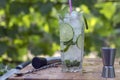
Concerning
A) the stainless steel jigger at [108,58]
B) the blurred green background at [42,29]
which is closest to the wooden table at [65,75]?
the stainless steel jigger at [108,58]

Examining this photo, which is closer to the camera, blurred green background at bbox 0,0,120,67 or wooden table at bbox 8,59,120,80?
wooden table at bbox 8,59,120,80

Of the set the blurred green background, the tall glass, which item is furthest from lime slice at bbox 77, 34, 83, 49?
the blurred green background

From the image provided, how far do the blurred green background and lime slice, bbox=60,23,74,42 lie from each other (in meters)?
1.22

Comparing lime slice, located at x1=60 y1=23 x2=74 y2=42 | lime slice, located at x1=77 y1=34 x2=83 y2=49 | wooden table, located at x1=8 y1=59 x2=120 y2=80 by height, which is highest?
lime slice, located at x1=60 y1=23 x2=74 y2=42

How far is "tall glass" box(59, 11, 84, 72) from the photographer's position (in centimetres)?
94

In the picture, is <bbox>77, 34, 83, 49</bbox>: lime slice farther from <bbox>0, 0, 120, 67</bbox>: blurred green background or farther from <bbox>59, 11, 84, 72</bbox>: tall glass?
<bbox>0, 0, 120, 67</bbox>: blurred green background

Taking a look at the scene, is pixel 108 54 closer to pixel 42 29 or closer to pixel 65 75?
pixel 65 75

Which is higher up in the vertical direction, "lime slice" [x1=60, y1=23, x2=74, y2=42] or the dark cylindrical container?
"lime slice" [x1=60, y1=23, x2=74, y2=42]

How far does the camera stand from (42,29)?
238 centimetres

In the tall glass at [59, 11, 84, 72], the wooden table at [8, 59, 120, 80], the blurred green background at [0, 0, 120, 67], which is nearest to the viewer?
the wooden table at [8, 59, 120, 80]

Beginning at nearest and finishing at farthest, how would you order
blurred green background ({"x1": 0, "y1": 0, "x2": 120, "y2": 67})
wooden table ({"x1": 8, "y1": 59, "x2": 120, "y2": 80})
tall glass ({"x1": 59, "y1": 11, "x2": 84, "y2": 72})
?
wooden table ({"x1": 8, "y1": 59, "x2": 120, "y2": 80}) < tall glass ({"x1": 59, "y1": 11, "x2": 84, "y2": 72}) < blurred green background ({"x1": 0, "y1": 0, "x2": 120, "y2": 67})

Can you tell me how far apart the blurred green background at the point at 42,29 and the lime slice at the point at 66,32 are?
4.02 feet

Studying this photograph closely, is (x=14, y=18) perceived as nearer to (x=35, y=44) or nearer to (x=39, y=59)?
(x=35, y=44)

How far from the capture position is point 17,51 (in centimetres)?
232
